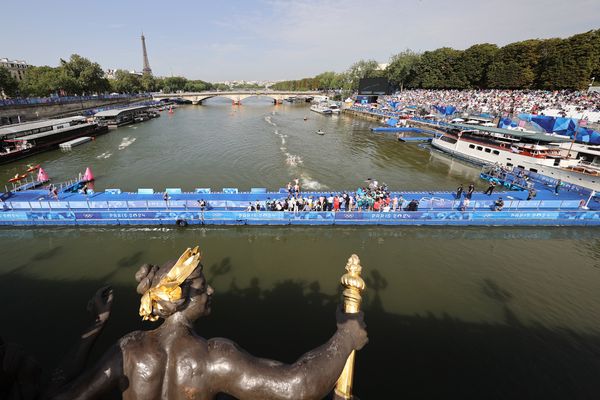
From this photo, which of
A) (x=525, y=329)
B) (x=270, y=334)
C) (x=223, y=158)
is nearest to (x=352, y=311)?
(x=270, y=334)

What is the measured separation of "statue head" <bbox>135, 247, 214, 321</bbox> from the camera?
2.60 m

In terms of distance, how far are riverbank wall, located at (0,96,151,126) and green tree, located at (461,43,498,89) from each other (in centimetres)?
11133

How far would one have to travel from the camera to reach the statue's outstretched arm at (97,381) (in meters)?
2.49

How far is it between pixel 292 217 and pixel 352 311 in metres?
19.6

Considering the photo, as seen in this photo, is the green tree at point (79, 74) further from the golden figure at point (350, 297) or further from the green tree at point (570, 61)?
the green tree at point (570, 61)

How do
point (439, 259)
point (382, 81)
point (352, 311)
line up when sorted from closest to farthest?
point (352, 311) < point (439, 259) < point (382, 81)

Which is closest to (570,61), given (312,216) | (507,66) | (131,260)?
(507,66)

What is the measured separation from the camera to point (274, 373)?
246cm

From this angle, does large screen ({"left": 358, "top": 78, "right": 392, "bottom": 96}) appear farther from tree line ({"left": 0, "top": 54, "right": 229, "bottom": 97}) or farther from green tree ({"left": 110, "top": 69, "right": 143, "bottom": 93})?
green tree ({"left": 110, "top": 69, "right": 143, "bottom": 93})

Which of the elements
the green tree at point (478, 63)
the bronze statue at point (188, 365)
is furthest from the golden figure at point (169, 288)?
the green tree at point (478, 63)

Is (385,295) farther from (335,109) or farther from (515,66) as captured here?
(335,109)

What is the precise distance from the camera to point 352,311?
2889 millimetres

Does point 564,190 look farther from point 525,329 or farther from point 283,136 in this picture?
point 283,136

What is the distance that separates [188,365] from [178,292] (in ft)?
2.09
